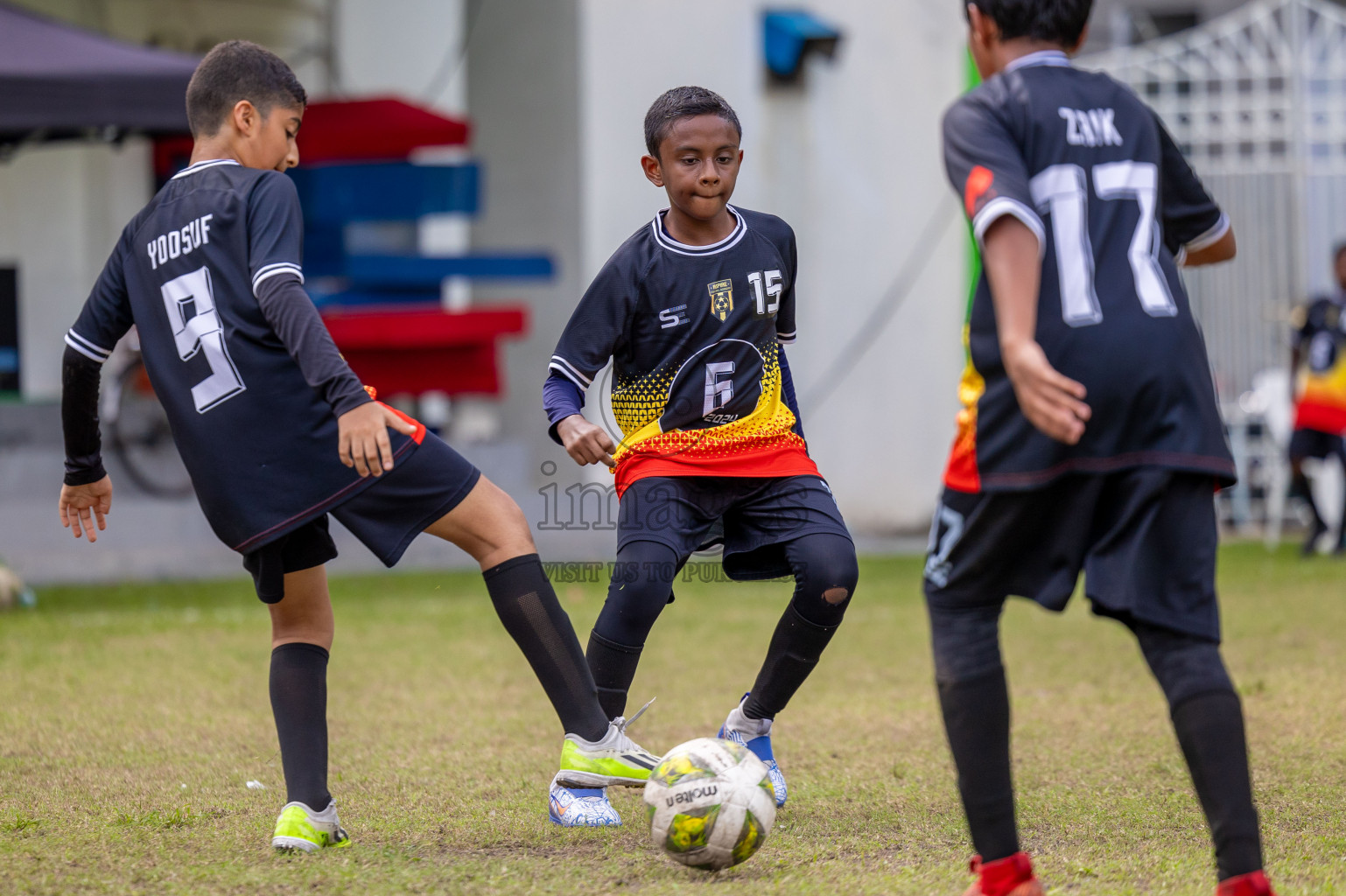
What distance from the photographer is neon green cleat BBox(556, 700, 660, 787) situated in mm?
3352

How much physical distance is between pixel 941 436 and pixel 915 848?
365 inches

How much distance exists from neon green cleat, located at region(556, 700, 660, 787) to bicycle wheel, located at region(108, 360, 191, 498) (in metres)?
7.68

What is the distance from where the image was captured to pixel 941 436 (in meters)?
12.2

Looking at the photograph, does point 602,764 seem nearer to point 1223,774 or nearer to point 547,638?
point 547,638

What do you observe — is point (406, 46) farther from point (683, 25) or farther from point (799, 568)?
point (799, 568)

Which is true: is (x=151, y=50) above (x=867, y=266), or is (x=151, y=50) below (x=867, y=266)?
above

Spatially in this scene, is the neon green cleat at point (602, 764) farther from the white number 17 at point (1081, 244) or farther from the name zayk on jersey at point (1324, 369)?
the name zayk on jersey at point (1324, 369)

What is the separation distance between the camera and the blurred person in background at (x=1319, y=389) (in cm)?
988

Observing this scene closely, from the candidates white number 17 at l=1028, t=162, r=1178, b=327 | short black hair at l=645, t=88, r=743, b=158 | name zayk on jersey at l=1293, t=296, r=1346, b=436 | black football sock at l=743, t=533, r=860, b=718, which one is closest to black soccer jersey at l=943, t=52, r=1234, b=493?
white number 17 at l=1028, t=162, r=1178, b=327

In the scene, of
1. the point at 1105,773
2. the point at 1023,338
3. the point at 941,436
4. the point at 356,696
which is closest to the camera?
the point at 1023,338

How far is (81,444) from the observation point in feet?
11.3

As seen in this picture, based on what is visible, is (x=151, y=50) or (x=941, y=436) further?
(x=941, y=436)

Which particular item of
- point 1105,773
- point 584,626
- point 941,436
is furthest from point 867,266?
point 1105,773

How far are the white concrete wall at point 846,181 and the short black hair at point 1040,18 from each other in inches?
343
